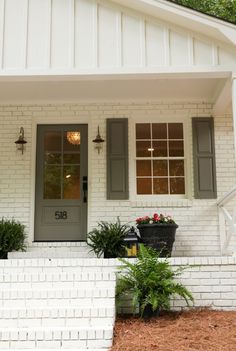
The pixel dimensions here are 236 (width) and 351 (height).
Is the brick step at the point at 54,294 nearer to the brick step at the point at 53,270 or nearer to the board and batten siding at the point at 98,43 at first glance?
the brick step at the point at 53,270

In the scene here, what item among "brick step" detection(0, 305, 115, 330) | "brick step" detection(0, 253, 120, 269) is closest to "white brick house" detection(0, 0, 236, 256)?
"brick step" detection(0, 253, 120, 269)

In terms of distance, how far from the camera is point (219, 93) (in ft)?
19.2

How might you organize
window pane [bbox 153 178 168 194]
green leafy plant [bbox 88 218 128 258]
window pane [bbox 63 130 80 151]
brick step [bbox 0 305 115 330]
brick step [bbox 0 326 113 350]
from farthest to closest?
window pane [bbox 63 130 80 151] → window pane [bbox 153 178 168 194] → green leafy plant [bbox 88 218 128 258] → brick step [bbox 0 305 115 330] → brick step [bbox 0 326 113 350]

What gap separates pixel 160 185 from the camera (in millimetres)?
6523

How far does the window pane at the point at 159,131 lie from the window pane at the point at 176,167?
479 mm

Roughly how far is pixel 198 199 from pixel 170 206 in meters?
0.48

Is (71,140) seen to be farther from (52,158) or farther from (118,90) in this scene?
(118,90)

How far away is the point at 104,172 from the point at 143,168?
0.69 metres

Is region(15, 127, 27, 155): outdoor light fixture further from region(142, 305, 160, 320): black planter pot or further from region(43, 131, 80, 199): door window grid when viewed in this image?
region(142, 305, 160, 320): black planter pot

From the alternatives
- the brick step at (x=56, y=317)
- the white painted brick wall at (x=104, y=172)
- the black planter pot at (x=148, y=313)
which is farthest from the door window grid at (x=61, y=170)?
the brick step at (x=56, y=317)

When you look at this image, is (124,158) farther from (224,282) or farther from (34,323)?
(34,323)

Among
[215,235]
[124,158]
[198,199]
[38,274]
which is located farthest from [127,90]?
[38,274]

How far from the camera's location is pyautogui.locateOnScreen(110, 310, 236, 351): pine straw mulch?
3116 millimetres

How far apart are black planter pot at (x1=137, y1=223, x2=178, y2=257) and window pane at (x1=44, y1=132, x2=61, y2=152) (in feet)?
7.12
